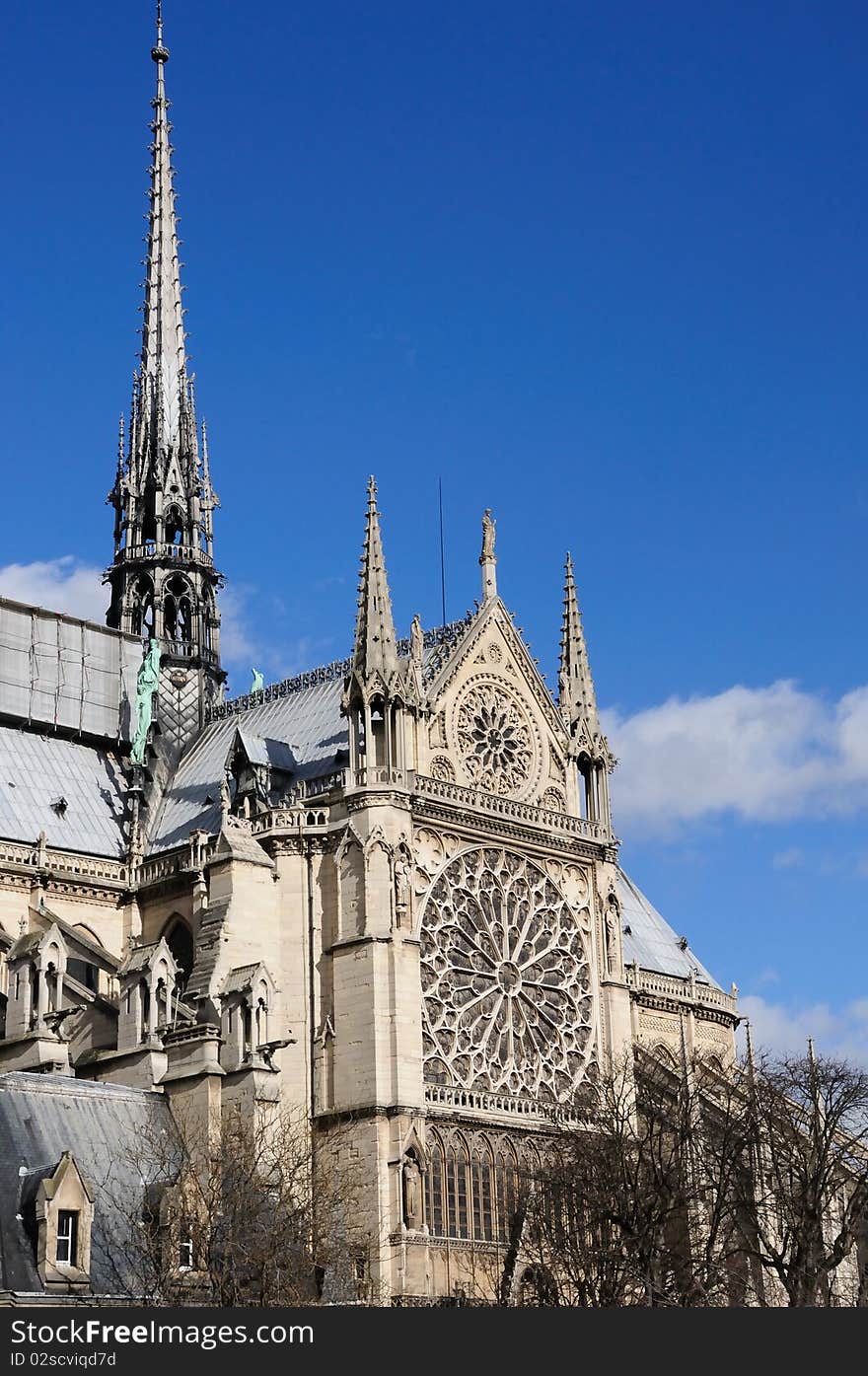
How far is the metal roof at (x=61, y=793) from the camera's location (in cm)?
7381

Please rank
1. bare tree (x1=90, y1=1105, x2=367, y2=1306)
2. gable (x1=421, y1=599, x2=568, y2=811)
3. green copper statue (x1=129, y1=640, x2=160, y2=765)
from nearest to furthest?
bare tree (x1=90, y1=1105, x2=367, y2=1306)
gable (x1=421, y1=599, x2=568, y2=811)
green copper statue (x1=129, y1=640, x2=160, y2=765)

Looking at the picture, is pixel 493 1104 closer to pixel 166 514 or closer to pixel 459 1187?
pixel 459 1187

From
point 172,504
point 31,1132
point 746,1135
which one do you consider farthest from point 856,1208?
point 172,504

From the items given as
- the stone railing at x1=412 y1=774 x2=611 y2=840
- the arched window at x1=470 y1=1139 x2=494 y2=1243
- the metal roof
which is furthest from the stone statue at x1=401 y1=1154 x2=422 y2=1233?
the metal roof

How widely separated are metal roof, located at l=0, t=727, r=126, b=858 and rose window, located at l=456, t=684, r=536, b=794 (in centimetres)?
1320

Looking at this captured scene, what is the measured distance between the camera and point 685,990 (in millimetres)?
84812

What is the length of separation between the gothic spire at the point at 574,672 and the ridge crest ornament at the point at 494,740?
2361mm

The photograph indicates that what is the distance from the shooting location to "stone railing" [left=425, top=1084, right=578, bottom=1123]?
6381 centimetres

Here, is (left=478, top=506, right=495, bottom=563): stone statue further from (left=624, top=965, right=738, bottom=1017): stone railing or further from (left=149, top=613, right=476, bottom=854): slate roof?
(left=624, top=965, right=738, bottom=1017): stone railing

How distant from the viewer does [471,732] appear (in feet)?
229

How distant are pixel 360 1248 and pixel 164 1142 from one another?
18.9 feet

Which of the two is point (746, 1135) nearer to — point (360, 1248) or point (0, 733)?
point (360, 1248)

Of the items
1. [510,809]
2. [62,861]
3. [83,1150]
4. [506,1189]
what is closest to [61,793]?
[62,861]

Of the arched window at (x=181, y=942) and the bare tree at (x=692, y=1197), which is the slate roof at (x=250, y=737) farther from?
the bare tree at (x=692, y=1197)
